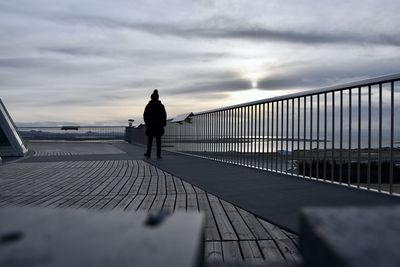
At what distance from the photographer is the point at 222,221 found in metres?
3.75

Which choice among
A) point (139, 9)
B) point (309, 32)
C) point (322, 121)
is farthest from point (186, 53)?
point (322, 121)

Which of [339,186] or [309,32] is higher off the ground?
[309,32]

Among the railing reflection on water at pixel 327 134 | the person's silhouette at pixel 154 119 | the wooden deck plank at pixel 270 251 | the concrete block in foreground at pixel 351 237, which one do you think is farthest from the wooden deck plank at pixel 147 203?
the person's silhouette at pixel 154 119

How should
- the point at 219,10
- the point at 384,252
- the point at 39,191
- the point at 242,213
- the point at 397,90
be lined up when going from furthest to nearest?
the point at 219,10, the point at 39,191, the point at 397,90, the point at 242,213, the point at 384,252

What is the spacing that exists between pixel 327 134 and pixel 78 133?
107 feet

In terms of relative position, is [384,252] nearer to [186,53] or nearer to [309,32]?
[309,32]

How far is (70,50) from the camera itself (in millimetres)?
22312

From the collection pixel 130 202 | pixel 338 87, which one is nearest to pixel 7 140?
pixel 130 202

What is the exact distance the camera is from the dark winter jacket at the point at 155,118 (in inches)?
504

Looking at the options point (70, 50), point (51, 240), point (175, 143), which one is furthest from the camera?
point (70, 50)

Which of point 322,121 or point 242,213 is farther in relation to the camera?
point 322,121

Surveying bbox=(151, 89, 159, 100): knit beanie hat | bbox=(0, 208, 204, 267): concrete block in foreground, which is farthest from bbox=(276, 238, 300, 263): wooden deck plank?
bbox=(151, 89, 159, 100): knit beanie hat

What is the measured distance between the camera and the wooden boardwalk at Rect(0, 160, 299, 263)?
294cm

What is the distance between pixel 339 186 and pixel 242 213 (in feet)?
7.31
